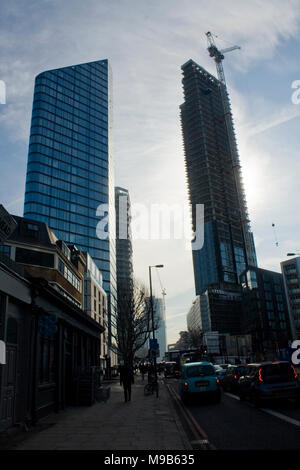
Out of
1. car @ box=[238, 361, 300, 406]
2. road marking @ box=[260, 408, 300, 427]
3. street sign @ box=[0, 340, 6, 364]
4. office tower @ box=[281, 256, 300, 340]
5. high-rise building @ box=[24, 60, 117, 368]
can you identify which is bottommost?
road marking @ box=[260, 408, 300, 427]

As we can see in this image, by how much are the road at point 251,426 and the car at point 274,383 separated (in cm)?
38

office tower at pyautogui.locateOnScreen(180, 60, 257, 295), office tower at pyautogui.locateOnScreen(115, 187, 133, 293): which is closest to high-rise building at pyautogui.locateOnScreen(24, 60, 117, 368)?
office tower at pyautogui.locateOnScreen(180, 60, 257, 295)

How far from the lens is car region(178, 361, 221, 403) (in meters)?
14.2

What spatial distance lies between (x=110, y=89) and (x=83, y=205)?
174ft

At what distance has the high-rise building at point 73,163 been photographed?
84.6m

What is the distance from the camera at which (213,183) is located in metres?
164

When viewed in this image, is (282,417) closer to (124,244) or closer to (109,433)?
(109,433)

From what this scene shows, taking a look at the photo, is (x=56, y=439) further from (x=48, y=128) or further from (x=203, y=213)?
(x=203, y=213)

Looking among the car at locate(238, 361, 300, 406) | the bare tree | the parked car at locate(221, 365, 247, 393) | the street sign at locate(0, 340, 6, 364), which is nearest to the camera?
the street sign at locate(0, 340, 6, 364)

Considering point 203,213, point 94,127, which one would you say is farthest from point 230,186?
point 94,127

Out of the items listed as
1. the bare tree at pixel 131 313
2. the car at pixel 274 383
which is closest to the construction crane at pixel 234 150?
the bare tree at pixel 131 313

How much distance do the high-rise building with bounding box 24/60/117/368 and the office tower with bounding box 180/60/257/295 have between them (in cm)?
6385

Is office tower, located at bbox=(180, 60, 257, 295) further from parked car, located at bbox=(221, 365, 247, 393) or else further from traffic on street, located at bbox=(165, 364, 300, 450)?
traffic on street, located at bbox=(165, 364, 300, 450)

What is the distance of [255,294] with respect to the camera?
114438 millimetres
